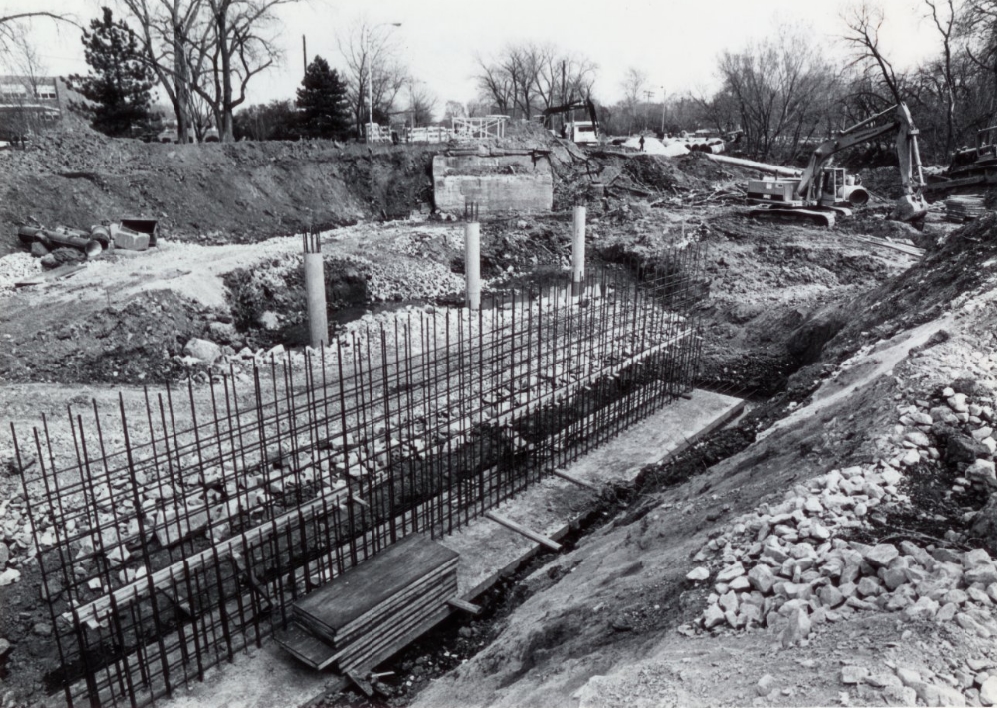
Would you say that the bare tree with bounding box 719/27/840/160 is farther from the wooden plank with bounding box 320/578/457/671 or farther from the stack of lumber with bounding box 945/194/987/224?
the wooden plank with bounding box 320/578/457/671

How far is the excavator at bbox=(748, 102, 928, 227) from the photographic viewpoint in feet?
65.1

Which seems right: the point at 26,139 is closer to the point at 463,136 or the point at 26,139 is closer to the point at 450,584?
the point at 463,136

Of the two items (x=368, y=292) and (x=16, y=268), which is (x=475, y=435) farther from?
(x=16, y=268)

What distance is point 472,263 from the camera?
15.5 metres

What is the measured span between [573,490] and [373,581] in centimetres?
312

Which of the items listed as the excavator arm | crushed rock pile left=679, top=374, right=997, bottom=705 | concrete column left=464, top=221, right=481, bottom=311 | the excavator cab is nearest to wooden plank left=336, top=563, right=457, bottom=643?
crushed rock pile left=679, top=374, right=997, bottom=705

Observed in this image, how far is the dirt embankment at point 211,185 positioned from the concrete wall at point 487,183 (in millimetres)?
710

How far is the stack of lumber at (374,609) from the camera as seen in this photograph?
539cm

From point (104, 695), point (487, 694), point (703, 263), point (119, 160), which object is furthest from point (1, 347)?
point (703, 263)

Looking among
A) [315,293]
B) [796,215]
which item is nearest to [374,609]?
[315,293]

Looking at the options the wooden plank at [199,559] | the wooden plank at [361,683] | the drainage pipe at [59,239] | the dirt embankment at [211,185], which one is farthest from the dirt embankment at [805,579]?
the dirt embankment at [211,185]

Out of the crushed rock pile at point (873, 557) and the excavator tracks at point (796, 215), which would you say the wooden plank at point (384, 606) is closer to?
the crushed rock pile at point (873, 557)

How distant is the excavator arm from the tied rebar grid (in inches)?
483

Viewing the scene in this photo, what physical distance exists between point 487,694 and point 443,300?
1282cm
